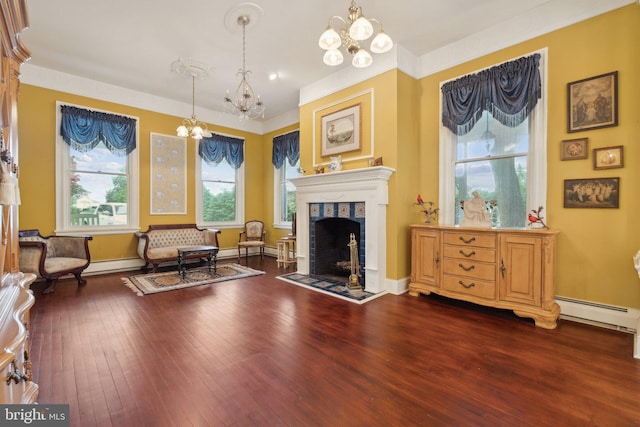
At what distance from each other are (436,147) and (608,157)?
1.86 meters

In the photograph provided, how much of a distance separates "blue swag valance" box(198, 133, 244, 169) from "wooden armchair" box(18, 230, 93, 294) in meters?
2.86

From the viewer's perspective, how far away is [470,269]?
354 cm

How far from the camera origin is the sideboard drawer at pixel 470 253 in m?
3.39

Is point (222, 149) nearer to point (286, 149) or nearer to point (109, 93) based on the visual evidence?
point (286, 149)

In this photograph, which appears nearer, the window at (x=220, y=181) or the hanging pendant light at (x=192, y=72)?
the hanging pendant light at (x=192, y=72)

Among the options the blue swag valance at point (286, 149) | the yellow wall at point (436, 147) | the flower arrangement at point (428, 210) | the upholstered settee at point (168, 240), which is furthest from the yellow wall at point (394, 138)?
the upholstered settee at point (168, 240)

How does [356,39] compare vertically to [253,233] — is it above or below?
above

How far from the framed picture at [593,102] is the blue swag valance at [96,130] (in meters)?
6.90

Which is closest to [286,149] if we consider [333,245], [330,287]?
[333,245]

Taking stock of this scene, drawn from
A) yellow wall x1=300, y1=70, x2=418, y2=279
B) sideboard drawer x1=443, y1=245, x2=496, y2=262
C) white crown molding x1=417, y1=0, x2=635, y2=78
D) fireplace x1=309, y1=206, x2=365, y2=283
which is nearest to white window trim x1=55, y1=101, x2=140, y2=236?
fireplace x1=309, y1=206, x2=365, y2=283

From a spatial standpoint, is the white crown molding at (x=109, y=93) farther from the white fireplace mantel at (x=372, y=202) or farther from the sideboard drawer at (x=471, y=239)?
the sideboard drawer at (x=471, y=239)

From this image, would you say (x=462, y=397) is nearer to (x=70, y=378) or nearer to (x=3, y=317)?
(x=3, y=317)

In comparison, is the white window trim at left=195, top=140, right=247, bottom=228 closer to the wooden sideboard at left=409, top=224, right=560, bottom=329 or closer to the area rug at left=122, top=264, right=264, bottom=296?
the area rug at left=122, top=264, right=264, bottom=296

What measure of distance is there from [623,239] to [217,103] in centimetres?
688
